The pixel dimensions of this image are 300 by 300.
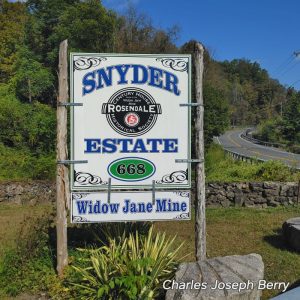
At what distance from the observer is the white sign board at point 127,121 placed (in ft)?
19.9

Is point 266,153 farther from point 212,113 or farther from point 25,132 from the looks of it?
point 25,132

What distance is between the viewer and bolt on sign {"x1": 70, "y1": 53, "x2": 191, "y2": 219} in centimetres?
605

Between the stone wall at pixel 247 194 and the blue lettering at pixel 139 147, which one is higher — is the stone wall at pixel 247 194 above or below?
below

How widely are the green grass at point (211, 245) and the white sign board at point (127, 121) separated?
4.10 ft

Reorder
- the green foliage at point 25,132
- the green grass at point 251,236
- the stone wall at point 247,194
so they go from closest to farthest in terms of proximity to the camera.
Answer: the green grass at point 251,236 → the stone wall at point 247,194 → the green foliage at point 25,132

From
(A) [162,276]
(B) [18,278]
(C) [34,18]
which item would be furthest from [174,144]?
(C) [34,18]

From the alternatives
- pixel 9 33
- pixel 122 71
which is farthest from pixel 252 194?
pixel 9 33

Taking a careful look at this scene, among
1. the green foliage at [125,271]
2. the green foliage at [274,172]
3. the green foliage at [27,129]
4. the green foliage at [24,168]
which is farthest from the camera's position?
the green foliage at [27,129]

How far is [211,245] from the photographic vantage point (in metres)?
8.42

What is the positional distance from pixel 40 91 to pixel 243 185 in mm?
20678

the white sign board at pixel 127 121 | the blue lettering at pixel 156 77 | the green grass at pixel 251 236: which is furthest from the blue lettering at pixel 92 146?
the green grass at pixel 251 236

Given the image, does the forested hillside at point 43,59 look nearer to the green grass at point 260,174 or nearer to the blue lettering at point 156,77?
the green grass at point 260,174

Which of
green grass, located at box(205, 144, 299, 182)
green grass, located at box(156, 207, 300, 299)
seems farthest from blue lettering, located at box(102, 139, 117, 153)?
green grass, located at box(205, 144, 299, 182)

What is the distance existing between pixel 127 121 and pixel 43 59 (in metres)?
30.3
